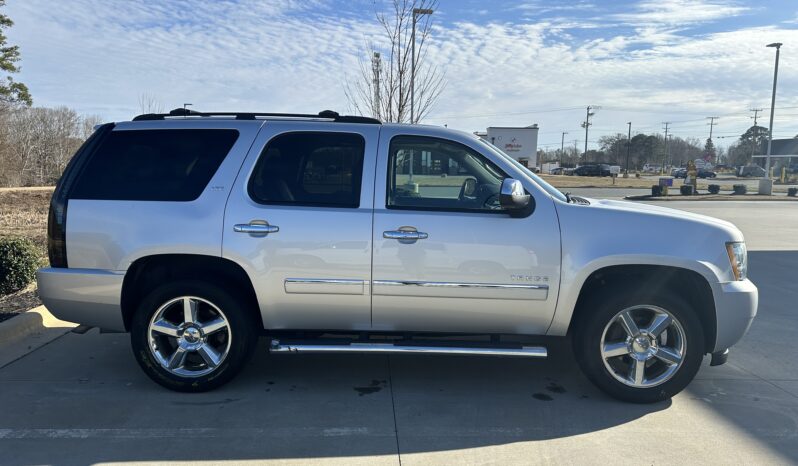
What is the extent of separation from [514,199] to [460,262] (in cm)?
55

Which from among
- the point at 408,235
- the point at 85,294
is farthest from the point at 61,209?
the point at 408,235

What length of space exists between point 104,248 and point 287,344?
56.5 inches

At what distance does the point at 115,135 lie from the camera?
13.2ft

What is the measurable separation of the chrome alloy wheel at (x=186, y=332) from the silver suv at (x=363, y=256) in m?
0.01

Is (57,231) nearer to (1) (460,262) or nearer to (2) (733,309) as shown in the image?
(1) (460,262)

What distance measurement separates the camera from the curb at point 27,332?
4.70 meters

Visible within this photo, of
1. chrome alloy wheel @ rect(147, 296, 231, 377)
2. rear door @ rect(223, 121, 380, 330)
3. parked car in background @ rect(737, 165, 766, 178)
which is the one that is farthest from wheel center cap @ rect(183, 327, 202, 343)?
parked car in background @ rect(737, 165, 766, 178)

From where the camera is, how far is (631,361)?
3.91 metres

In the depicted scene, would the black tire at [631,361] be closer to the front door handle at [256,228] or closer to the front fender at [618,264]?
the front fender at [618,264]

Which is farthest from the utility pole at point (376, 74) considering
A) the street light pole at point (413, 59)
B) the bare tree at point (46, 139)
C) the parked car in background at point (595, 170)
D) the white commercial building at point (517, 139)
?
the parked car in background at point (595, 170)

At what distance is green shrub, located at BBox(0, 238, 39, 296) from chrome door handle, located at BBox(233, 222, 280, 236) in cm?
388

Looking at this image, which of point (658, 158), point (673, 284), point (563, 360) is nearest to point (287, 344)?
point (563, 360)

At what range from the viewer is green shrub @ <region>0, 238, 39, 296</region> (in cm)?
602

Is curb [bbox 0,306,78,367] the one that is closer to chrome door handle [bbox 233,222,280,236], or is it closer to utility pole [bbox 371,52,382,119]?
chrome door handle [bbox 233,222,280,236]
